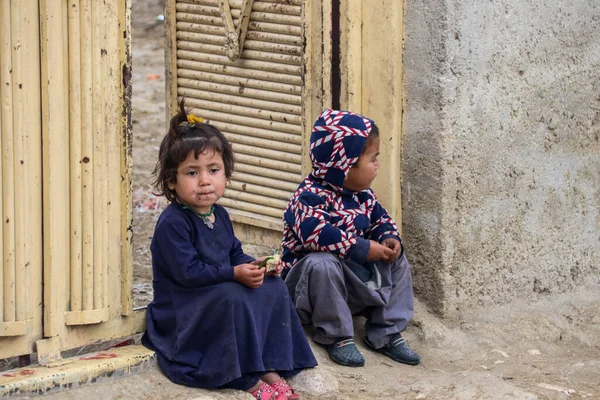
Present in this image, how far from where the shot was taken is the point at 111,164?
3.70 m

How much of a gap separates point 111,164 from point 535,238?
213 centimetres

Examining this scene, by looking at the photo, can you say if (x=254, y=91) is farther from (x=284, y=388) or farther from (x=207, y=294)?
(x=284, y=388)

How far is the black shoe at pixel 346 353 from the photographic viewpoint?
416 cm

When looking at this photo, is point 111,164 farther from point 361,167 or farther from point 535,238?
point 535,238

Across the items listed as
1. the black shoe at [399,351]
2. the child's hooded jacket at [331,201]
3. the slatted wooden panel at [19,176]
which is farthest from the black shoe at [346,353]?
the slatted wooden panel at [19,176]

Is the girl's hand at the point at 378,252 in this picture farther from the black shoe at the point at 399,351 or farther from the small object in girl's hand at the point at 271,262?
the small object in girl's hand at the point at 271,262

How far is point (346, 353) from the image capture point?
13.7 feet

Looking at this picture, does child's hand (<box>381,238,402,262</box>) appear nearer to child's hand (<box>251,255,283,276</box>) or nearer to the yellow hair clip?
child's hand (<box>251,255,283,276</box>)

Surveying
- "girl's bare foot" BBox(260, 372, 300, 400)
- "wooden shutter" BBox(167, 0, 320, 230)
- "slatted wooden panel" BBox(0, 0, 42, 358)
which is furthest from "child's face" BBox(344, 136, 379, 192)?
"slatted wooden panel" BBox(0, 0, 42, 358)

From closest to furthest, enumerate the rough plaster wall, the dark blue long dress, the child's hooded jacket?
1. the dark blue long dress
2. the child's hooded jacket
3. the rough plaster wall

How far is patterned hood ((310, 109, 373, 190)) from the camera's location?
414 cm

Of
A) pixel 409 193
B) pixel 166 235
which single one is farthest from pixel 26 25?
pixel 409 193

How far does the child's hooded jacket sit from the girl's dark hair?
0.49m

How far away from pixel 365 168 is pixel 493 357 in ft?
3.36
